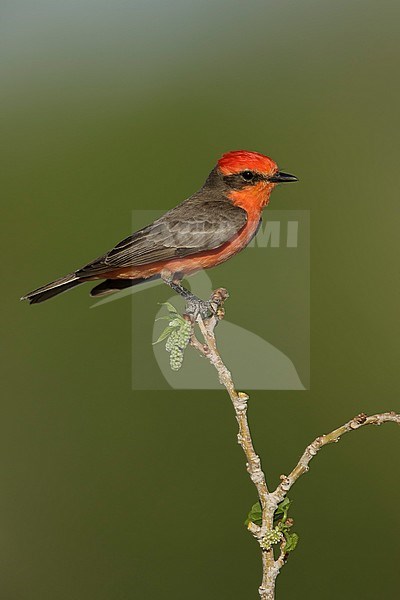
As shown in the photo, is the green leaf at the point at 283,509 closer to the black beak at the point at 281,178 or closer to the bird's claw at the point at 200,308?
the bird's claw at the point at 200,308

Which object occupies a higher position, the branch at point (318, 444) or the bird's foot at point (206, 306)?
the bird's foot at point (206, 306)

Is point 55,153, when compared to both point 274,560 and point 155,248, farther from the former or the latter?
point 274,560

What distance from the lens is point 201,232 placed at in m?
1.32

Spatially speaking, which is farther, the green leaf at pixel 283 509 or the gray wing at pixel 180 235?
the gray wing at pixel 180 235

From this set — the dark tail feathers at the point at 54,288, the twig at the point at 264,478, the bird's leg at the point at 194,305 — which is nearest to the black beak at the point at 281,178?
the bird's leg at the point at 194,305

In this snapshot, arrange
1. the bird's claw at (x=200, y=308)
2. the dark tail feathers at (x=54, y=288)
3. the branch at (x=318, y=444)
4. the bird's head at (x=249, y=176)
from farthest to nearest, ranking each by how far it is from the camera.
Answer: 1. the bird's head at (x=249, y=176)
2. the dark tail feathers at (x=54, y=288)
3. the bird's claw at (x=200, y=308)
4. the branch at (x=318, y=444)

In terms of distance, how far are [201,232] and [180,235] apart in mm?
36

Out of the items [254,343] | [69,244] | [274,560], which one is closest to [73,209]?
[69,244]

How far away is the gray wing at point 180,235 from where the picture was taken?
1.25 m

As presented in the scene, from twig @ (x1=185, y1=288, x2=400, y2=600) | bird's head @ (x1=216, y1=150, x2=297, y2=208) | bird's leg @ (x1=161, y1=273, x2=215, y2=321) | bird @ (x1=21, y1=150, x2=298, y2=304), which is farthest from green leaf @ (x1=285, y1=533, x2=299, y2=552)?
bird's head @ (x1=216, y1=150, x2=297, y2=208)

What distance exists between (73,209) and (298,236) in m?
0.88

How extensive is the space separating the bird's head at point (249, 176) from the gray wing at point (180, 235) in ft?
0.09

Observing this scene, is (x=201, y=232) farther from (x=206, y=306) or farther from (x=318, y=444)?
(x=318, y=444)

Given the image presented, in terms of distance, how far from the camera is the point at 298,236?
1.57 m
